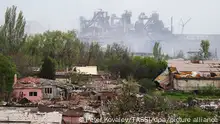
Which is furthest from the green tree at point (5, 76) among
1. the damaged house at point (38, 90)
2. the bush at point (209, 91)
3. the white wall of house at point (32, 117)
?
the bush at point (209, 91)

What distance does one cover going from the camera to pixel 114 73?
32188 millimetres

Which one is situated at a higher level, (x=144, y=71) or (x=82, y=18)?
(x=82, y=18)

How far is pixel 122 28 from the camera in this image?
140 meters

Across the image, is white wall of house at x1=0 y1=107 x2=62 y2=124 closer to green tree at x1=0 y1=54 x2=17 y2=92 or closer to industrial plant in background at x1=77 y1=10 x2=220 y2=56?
green tree at x1=0 y1=54 x2=17 y2=92

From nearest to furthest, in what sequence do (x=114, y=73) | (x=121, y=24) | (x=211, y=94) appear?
(x=211, y=94) < (x=114, y=73) < (x=121, y=24)

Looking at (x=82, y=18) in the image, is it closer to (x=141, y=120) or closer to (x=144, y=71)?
(x=144, y=71)

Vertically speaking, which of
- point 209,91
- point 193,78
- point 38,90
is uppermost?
point 193,78

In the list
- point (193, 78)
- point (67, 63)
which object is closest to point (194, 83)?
point (193, 78)

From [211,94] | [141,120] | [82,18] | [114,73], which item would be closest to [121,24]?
[82,18]

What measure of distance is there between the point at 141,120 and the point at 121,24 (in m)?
129

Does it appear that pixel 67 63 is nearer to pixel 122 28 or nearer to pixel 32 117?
pixel 32 117

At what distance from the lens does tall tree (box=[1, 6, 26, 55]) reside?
26219mm

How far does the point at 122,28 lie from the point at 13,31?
114 metres

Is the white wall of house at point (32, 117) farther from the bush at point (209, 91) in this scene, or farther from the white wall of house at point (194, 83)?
the white wall of house at point (194, 83)
